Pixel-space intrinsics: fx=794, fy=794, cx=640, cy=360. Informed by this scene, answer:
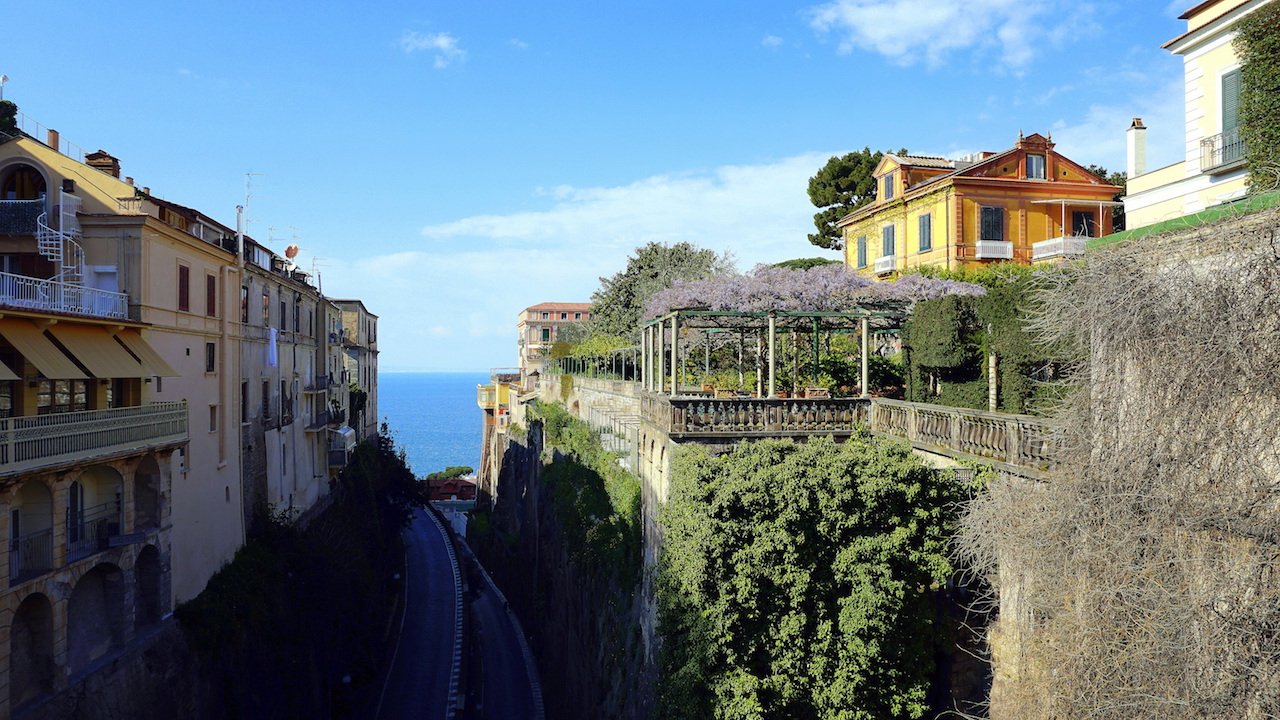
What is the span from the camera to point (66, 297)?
17.6m

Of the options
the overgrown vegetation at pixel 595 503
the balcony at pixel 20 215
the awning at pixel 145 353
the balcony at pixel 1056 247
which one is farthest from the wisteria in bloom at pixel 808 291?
the balcony at pixel 20 215

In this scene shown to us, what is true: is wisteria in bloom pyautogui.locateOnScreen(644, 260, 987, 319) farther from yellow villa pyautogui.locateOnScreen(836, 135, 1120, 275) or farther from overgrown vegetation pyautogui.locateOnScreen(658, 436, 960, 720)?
yellow villa pyautogui.locateOnScreen(836, 135, 1120, 275)

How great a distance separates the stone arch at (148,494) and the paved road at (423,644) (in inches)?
533

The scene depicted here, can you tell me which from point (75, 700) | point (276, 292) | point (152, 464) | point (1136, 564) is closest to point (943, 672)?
point (1136, 564)

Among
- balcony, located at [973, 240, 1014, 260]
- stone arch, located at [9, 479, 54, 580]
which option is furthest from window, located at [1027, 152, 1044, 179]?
stone arch, located at [9, 479, 54, 580]

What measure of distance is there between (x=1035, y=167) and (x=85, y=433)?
34263 millimetres

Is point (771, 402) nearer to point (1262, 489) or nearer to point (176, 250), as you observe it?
point (1262, 489)

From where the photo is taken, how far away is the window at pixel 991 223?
32.5 m

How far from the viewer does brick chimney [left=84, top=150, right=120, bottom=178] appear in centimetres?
2333

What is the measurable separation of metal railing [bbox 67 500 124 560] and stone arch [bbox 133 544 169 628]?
135 centimetres

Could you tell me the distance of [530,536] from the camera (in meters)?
39.4

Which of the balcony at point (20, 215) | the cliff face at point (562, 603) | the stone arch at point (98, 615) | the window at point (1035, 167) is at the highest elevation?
the window at point (1035, 167)

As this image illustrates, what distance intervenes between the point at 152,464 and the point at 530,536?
21985mm

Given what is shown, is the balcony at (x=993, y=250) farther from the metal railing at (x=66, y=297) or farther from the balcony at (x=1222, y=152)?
the metal railing at (x=66, y=297)
